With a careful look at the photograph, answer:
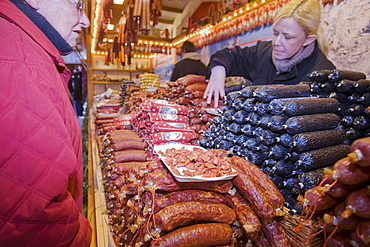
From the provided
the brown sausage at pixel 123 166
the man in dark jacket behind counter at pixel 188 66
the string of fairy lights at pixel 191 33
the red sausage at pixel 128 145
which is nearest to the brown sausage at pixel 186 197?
the brown sausage at pixel 123 166

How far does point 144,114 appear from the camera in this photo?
2646 millimetres

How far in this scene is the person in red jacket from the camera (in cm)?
79

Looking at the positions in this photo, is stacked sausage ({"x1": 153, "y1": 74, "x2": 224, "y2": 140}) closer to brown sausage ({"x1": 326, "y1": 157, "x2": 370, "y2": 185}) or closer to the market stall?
the market stall

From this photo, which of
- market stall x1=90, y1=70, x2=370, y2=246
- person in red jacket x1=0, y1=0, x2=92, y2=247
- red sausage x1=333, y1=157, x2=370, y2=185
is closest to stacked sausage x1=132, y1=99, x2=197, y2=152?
market stall x1=90, y1=70, x2=370, y2=246

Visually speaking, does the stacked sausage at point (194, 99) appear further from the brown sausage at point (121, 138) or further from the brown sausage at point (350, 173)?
the brown sausage at point (350, 173)

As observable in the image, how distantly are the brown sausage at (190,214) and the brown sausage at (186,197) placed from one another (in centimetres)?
4

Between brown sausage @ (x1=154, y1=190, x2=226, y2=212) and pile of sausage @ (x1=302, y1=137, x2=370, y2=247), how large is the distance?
48 centimetres

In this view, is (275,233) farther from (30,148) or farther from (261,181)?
(30,148)

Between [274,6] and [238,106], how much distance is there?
4.29 m

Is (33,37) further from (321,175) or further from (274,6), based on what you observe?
(274,6)

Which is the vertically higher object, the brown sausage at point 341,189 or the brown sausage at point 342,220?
the brown sausage at point 341,189

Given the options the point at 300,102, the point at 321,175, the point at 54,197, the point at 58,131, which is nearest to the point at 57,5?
the point at 58,131

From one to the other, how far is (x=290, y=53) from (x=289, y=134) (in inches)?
47.2

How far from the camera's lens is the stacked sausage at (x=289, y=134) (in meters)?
1.20
